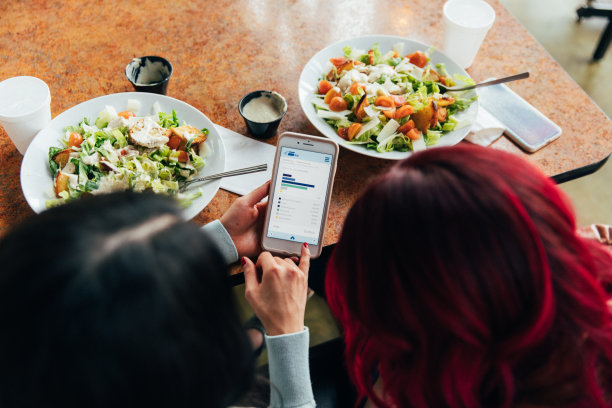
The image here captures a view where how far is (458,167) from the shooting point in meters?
0.57

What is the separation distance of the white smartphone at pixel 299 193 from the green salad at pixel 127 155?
0.20 m

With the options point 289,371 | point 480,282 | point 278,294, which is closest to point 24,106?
point 278,294

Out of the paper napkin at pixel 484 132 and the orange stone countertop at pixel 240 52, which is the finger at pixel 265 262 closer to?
the orange stone countertop at pixel 240 52

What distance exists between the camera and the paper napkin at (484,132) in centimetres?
119

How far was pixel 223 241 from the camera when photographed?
94 cm

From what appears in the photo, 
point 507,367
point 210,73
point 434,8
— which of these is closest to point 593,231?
point 507,367

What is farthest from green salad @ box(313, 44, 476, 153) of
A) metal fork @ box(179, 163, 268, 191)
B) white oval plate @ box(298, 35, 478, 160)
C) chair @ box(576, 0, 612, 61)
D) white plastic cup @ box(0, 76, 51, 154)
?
chair @ box(576, 0, 612, 61)

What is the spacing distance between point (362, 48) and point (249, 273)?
815 millimetres

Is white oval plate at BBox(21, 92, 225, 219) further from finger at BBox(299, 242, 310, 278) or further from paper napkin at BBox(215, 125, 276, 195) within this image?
finger at BBox(299, 242, 310, 278)

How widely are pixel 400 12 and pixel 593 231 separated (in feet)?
3.31

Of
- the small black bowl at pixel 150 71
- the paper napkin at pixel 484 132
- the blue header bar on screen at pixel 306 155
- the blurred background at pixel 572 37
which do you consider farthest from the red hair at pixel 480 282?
the blurred background at pixel 572 37

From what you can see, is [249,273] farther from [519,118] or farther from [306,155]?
[519,118]

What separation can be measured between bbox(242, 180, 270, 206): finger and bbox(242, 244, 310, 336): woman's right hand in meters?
0.14

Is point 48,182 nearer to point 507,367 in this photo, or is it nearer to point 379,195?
point 379,195
